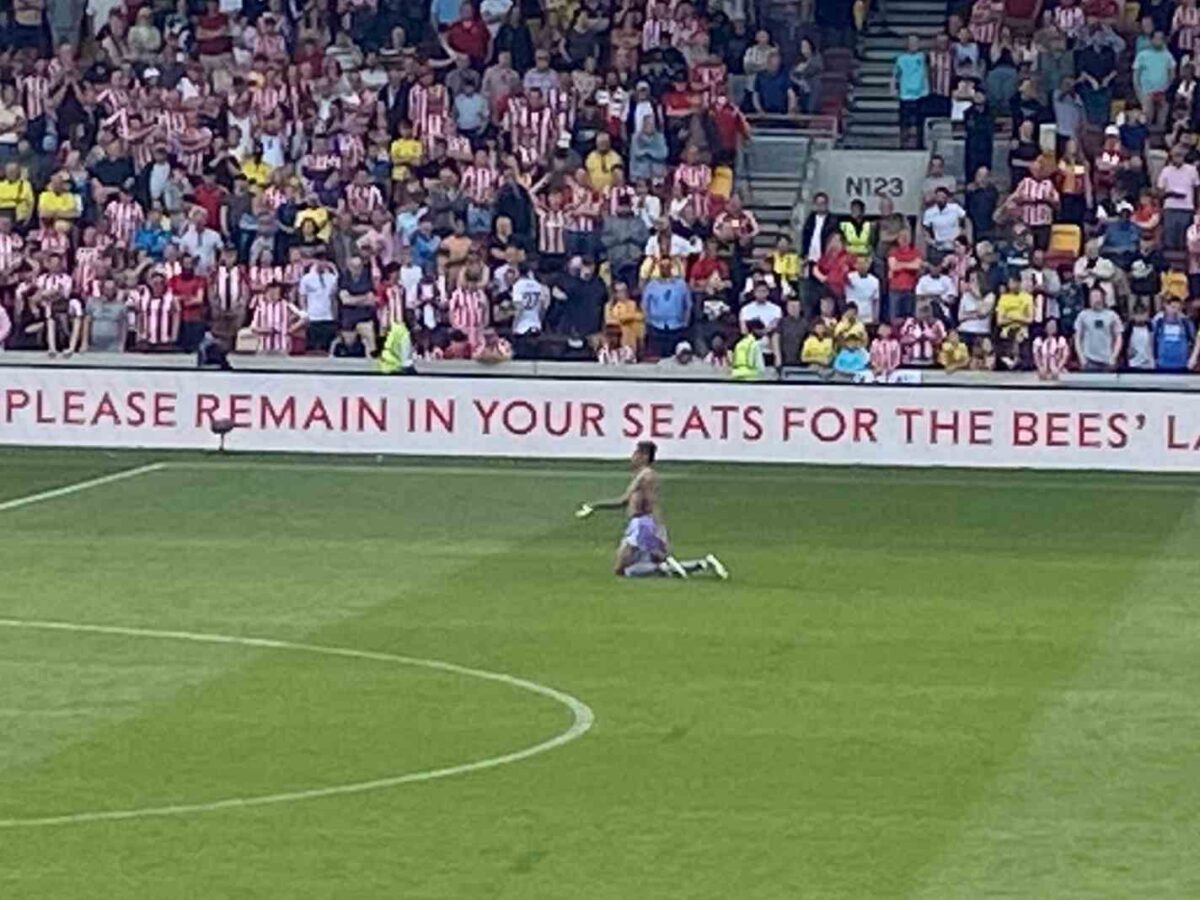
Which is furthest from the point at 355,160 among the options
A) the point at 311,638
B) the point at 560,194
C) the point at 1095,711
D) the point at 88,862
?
the point at 88,862

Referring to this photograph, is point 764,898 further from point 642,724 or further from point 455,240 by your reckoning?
point 455,240

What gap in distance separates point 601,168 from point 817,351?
4.85 metres

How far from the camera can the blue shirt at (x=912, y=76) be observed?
145 ft

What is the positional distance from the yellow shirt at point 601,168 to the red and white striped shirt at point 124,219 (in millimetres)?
5721

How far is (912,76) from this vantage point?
1738 inches

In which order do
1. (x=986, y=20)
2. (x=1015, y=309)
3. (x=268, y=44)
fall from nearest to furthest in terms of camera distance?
1. (x=1015, y=309)
2. (x=986, y=20)
3. (x=268, y=44)

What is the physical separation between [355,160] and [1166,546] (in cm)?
1787

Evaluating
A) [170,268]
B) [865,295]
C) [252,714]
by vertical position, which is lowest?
[252,714]

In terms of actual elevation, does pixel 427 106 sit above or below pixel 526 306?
above

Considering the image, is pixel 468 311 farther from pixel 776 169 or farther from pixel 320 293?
pixel 776 169

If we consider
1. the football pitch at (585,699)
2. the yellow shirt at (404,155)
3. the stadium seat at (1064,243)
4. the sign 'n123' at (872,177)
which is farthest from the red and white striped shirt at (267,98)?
the football pitch at (585,699)

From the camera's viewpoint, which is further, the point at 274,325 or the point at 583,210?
the point at 583,210

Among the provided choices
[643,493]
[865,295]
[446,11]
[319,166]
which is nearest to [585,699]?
[643,493]

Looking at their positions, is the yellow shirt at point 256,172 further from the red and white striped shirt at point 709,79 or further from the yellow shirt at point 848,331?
the yellow shirt at point 848,331
